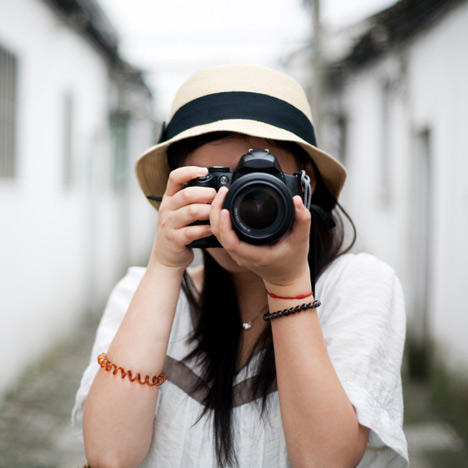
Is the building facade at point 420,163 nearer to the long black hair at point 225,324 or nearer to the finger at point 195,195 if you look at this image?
the long black hair at point 225,324

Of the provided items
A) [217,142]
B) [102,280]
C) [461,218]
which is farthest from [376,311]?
[102,280]

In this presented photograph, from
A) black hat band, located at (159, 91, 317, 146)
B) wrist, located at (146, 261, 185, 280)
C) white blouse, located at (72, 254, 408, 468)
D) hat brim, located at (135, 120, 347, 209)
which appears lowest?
white blouse, located at (72, 254, 408, 468)

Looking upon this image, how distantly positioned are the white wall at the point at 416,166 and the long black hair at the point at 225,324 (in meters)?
0.27

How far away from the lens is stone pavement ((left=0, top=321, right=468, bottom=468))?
2.74 meters

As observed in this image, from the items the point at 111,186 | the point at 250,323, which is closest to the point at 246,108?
the point at 250,323

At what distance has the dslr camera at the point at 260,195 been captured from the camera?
87cm

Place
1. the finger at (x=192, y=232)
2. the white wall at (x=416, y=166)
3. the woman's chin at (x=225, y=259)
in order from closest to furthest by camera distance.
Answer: the finger at (x=192, y=232)
the woman's chin at (x=225, y=259)
the white wall at (x=416, y=166)

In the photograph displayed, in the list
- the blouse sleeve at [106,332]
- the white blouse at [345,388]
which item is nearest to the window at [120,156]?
the blouse sleeve at [106,332]

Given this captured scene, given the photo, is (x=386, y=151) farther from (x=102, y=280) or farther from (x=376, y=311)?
(x=376, y=311)

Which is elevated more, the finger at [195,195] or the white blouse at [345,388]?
the finger at [195,195]

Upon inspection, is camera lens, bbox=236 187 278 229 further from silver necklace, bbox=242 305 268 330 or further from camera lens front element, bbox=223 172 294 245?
silver necklace, bbox=242 305 268 330

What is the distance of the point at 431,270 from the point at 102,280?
3699mm

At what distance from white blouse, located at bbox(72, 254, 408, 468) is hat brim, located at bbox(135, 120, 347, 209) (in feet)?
0.62

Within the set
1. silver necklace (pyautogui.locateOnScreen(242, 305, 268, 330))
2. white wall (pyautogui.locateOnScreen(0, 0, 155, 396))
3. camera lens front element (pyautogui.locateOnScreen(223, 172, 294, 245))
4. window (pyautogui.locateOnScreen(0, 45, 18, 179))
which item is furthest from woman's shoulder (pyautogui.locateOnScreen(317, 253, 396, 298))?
window (pyautogui.locateOnScreen(0, 45, 18, 179))
